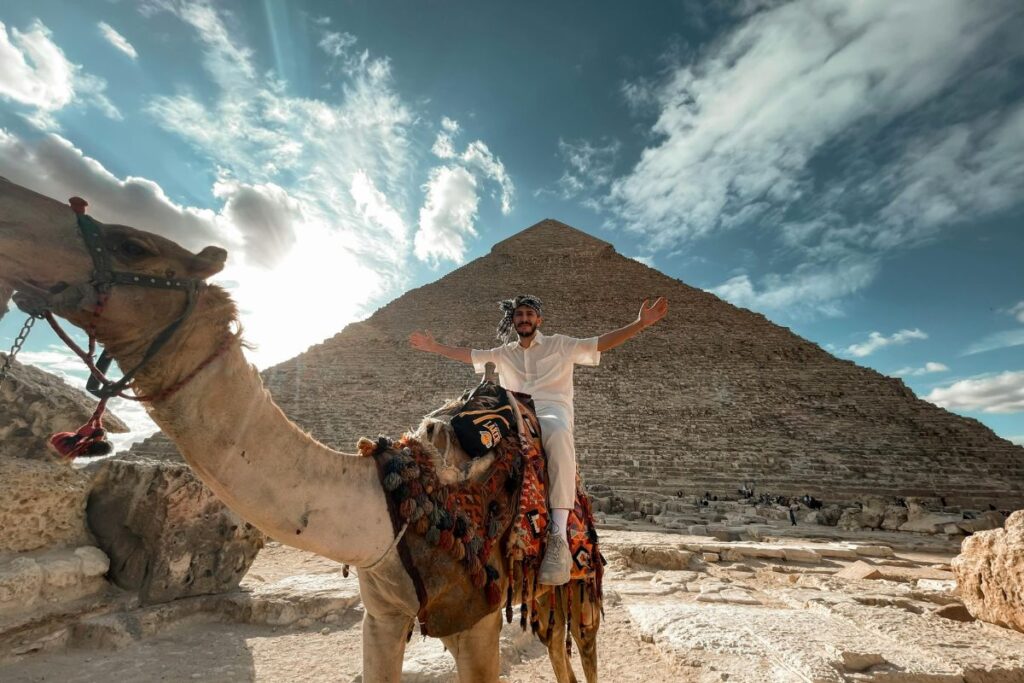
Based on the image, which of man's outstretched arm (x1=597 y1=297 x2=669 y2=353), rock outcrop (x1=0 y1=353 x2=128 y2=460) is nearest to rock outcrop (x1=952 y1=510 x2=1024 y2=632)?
man's outstretched arm (x1=597 y1=297 x2=669 y2=353)

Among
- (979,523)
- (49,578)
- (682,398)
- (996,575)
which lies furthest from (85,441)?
(682,398)

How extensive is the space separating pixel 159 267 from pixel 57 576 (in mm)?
2692

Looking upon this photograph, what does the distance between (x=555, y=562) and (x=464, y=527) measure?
1.36 ft

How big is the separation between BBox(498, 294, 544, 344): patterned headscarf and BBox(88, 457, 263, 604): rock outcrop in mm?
2392

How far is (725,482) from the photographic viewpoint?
16.6 metres

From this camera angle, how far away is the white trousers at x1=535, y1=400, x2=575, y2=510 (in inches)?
59.6

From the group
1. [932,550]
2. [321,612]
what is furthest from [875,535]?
[321,612]

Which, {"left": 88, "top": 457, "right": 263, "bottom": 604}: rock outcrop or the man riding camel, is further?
{"left": 88, "top": 457, "right": 263, "bottom": 604}: rock outcrop

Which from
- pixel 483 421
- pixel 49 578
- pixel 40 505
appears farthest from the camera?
pixel 40 505

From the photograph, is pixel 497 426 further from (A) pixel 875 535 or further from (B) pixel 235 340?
(A) pixel 875 535

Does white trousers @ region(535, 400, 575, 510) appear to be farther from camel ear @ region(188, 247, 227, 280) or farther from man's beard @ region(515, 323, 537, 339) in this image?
camel ear @ region(188, 247, 227, 280)

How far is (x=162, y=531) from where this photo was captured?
2.88 metres

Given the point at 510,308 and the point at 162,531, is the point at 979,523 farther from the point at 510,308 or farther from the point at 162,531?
the point at 162,531

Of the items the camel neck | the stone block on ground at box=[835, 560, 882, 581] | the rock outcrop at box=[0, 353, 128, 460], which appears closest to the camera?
the camel neck
